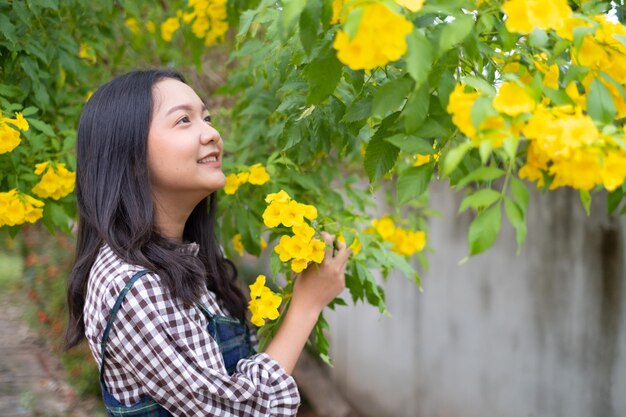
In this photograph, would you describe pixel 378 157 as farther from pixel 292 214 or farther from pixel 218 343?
pixel 218 343

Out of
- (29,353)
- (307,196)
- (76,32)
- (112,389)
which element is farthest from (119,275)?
(29,353)

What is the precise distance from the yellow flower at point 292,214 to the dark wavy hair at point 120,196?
26 centimetres

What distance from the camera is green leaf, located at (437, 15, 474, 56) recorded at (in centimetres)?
100

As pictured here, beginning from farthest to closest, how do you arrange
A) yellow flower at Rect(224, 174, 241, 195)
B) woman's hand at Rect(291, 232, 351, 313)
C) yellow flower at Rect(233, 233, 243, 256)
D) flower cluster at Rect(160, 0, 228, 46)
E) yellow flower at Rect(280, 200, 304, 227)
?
flower cluster at Rect(160, 0, 228, 46)
yellow flower at Rect(233, 233, 243, 256)
yellow flower at Rect(224, 174, 241, 195)
woman's hand at Rect(291, 232, 351, 313)
yellow flower at Rect(280, 200, 304, 227)

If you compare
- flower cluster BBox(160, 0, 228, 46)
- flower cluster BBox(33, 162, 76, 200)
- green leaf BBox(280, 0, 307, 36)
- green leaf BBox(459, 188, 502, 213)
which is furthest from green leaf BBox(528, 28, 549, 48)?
flower cluster BBox(160, 0, 228, 46)

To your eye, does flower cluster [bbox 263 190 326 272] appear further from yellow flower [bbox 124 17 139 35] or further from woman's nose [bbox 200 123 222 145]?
yellow flower [bbox 124 17 139 35]

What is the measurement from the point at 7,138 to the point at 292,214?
2.53 feet

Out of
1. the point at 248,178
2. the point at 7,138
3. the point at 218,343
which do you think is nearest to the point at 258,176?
the point at 248,178

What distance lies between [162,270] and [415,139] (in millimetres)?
695

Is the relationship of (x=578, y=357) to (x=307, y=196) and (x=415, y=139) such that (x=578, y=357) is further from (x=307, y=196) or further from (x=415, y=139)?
(x=415, y=139)

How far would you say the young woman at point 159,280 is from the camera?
4.72 feet

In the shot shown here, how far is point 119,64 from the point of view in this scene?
3086mm

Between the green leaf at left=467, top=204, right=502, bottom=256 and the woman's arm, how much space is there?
0.73 meters

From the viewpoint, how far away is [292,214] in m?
1.59
